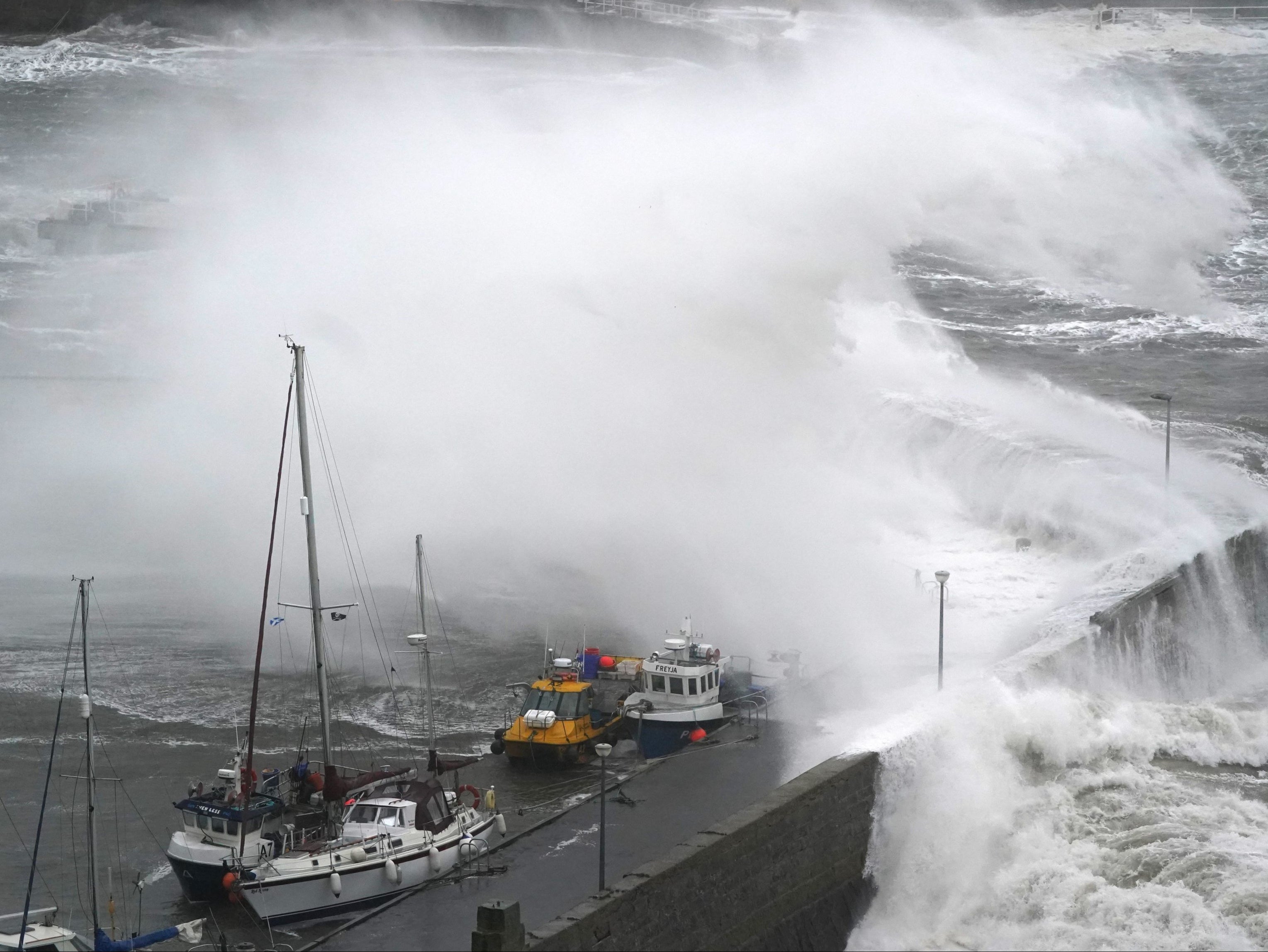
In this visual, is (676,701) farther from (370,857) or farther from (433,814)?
(370,857)

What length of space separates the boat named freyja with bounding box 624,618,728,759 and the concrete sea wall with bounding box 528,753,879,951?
544 cm

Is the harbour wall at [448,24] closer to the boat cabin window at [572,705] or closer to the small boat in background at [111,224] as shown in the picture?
the small boat in background at [111,224]

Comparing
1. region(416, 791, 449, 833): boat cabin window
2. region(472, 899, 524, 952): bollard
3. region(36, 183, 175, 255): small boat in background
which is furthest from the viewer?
region(36, 183, 175, 255): small boat in background

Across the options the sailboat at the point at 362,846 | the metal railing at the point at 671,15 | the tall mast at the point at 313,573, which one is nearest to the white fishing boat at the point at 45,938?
the sailboat at the point at 362,846

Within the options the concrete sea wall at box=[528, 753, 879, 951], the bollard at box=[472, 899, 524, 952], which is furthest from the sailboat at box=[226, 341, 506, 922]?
the bollard at box=[472, 899, 524, 952]

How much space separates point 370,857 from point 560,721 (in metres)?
6.91

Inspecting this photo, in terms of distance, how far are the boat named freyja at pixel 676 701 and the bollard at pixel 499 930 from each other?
10.7 meters

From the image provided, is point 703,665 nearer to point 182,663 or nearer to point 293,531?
point 182,663

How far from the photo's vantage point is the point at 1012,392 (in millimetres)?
56625

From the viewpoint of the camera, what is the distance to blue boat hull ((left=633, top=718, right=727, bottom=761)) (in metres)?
27.7

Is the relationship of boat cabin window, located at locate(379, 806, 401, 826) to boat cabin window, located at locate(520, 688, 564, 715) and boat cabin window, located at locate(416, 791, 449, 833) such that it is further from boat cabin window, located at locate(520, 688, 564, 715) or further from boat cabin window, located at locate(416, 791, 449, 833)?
boat cabin window, located at locate(520, 688, 564, 715)

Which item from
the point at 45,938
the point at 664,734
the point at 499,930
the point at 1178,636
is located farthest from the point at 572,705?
the point at 1178,636

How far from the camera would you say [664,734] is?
A: 2786cm

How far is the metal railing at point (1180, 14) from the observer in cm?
9638
